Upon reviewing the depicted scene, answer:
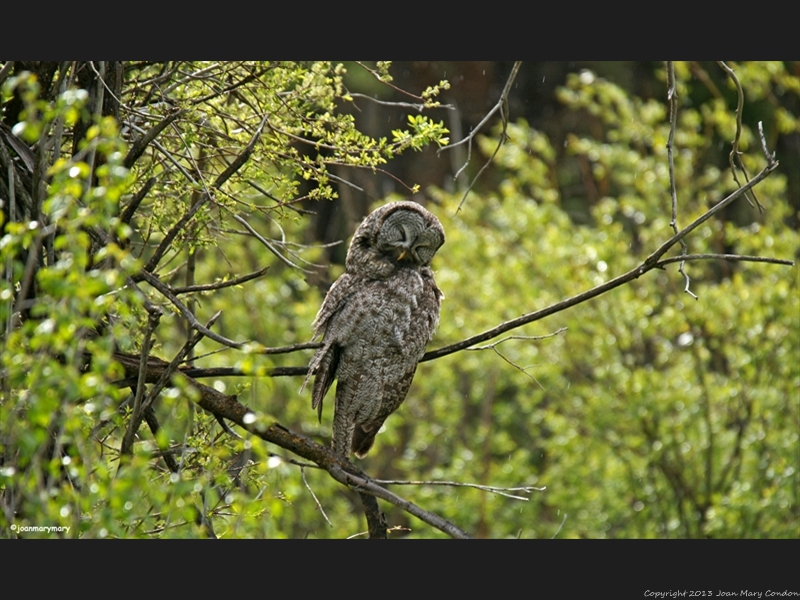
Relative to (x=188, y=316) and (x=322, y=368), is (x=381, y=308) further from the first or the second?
(x=188, y=316)

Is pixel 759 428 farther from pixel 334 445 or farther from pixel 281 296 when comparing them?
pixel 281 296

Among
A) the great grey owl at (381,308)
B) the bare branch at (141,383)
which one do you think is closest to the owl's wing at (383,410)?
the great grey owl at (381,308)

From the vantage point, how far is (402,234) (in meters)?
3.66

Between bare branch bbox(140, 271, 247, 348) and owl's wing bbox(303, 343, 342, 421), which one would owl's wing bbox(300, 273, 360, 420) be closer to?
owl's wing bbox(303, 343, 342, 421)

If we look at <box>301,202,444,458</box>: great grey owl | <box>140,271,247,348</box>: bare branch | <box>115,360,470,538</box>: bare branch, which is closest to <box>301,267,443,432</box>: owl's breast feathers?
<box>301,202,444,458</box>: great grey owl

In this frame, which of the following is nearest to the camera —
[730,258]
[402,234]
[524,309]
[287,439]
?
[730,258]

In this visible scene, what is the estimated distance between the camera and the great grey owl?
3658mm

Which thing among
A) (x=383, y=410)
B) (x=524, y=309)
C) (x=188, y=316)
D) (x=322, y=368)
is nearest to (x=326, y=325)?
(x=322, y=368)

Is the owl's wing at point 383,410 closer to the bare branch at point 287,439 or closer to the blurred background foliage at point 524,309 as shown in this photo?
the blurred background foliage at point 524,309

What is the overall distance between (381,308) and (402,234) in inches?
12.7

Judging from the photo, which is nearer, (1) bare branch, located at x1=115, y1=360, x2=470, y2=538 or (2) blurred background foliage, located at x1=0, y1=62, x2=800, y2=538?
(1) bare branch, located at x1=115, y1=360, x2=470, y2=538

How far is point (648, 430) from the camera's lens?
24.3ft

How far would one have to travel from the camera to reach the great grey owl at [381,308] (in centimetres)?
366

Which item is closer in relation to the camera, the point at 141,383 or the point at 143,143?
the point at 141,383
